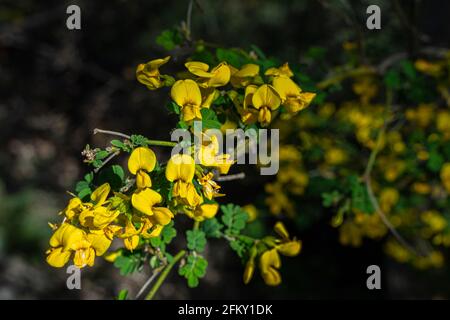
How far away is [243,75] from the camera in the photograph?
51.7 inches

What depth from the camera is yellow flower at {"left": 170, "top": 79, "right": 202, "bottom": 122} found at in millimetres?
1213

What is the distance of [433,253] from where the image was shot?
3.17 metres

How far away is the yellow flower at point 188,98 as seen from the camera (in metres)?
1.21

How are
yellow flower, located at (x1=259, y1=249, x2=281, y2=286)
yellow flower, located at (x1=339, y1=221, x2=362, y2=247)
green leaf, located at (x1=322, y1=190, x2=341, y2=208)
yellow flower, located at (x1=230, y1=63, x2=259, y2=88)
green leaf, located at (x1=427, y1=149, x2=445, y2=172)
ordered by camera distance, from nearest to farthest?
yellow flower, located at (x1=230, y1=63, x2=259, y2=88) < yellow flower, located at (x1=259, y1=249, x2=281, y2=286) < green leaf, located at (x1=322, y1=190, x2=341, y2=208) < green leaf, located at (x1=427, y1=149, x2=445, y2=172) < yellow flower, located at (x1=339, y1=221, x2=362, y2=247)

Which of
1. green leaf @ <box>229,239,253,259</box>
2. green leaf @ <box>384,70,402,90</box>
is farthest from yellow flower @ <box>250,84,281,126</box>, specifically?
green leaf @ <box>384,70,402,90</box>

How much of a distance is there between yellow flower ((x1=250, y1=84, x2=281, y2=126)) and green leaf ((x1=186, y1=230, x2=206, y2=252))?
1.42ft

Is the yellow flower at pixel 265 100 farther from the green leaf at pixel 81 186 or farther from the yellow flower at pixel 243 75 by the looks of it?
the green leaf at pixel 81 186

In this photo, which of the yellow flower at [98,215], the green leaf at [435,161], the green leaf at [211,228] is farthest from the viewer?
the green leaf at [435,161]

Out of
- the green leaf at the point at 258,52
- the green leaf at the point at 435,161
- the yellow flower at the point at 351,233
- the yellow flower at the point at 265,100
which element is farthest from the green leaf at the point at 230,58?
the yellow flower at the point at 351,233

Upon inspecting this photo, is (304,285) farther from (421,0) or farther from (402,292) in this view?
(421,0)

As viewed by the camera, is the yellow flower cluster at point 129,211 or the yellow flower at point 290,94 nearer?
the yellow flower cluster at point 129,211

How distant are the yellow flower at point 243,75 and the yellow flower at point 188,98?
0.14m

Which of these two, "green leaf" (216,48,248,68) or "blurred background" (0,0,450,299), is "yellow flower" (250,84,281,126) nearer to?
"green leaf" (216,48,248,68)

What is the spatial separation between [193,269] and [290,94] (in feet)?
1.88
